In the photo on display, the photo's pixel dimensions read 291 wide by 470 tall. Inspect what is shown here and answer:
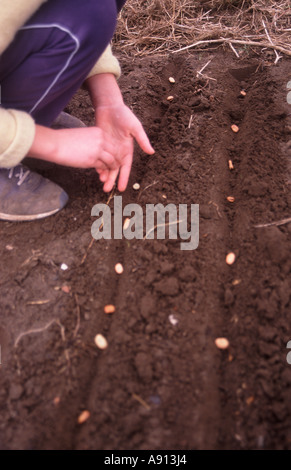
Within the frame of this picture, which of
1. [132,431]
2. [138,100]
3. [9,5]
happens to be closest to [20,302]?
[132,431]

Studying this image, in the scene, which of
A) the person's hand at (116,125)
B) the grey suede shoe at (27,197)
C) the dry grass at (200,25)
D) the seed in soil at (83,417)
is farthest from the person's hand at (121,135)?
the dry grass at (200,25)

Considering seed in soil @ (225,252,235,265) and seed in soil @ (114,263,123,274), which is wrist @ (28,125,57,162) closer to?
seed in soil @ (114,263,123,274)

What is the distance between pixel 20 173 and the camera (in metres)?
1.59

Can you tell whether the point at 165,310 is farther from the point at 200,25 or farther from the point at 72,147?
the point at 200,25

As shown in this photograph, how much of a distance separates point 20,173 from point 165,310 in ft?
2.96

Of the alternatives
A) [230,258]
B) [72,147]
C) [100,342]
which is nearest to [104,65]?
[72,147]

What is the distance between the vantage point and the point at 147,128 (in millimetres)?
1887

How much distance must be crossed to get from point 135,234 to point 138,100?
944 mm

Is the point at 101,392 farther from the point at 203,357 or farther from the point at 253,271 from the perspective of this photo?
the point at 253,271

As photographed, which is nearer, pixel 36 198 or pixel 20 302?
pixel 20 302

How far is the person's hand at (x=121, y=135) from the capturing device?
143 centimetres

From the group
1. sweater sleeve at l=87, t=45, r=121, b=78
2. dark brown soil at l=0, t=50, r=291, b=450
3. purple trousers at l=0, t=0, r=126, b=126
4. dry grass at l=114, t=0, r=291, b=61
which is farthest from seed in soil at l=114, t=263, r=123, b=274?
dry grass at l=114, t=0, r=291, b=61

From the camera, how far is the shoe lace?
1.58 meters

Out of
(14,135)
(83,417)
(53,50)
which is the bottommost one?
(83,417)
